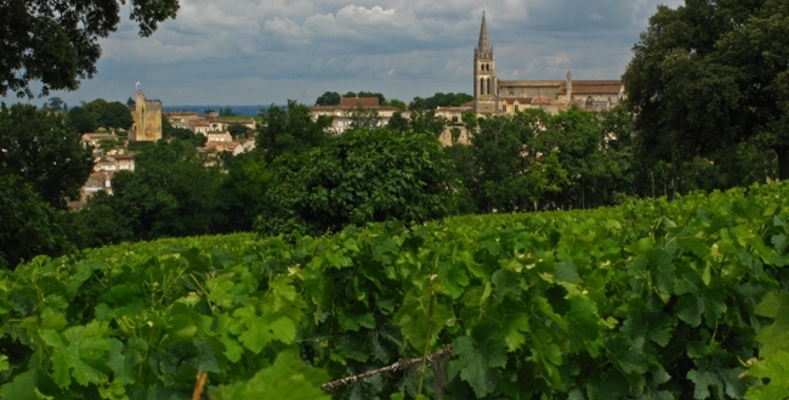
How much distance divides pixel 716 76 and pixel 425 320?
27.0 metres

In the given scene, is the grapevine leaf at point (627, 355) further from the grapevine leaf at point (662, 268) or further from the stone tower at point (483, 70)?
the stone tower at point (483, 70)

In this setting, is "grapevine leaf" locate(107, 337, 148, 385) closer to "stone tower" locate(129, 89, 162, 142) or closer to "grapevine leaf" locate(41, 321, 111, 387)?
"grapevine leaf" locate(41, 321, 111, 387)

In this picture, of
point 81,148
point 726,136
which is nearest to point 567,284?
point 726,136

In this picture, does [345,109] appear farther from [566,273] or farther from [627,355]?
[566,273]

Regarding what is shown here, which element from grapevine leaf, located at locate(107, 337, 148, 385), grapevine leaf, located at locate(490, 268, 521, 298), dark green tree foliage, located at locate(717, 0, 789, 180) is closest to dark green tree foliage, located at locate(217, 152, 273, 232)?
dark green tree foliage, located at locate(717, 0, 789, 180)

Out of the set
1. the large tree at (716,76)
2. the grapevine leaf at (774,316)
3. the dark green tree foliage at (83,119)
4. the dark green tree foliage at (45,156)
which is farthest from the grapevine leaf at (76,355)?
the dark green tree foliage at (83,119)

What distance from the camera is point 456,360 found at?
123 inches

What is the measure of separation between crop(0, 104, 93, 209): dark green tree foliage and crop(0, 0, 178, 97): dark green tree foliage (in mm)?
29506

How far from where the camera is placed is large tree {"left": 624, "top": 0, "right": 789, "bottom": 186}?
2778cm

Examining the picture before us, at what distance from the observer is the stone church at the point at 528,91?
513 feet

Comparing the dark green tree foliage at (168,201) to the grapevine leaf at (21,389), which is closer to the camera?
the grapevine leaf at (21,389)

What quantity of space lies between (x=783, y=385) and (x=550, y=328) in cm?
149

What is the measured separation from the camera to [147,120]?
172m

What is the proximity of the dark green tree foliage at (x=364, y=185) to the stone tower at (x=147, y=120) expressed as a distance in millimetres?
162636
